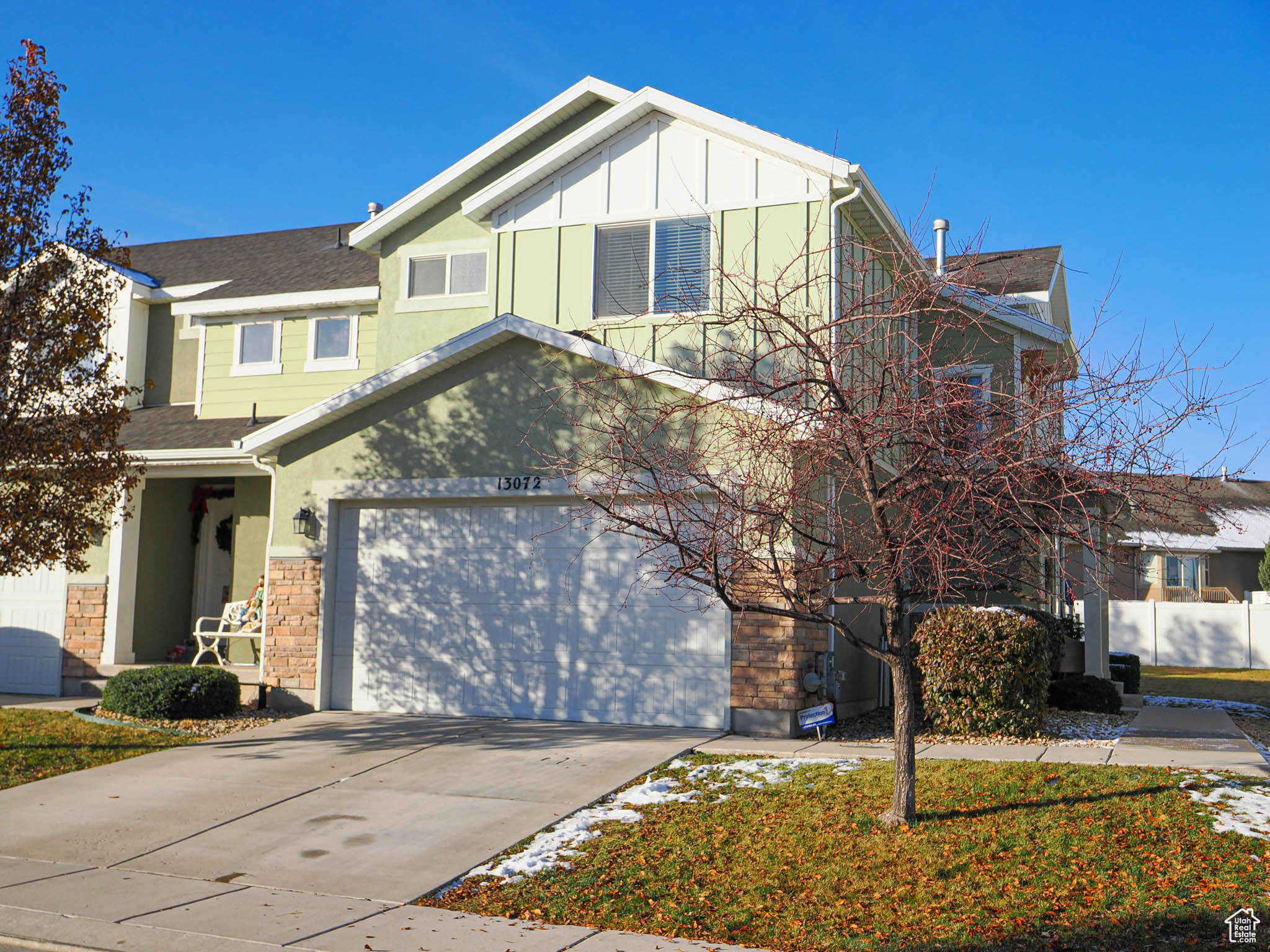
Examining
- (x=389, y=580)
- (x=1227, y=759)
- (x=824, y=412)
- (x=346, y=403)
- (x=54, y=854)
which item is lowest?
(x=54, y=854)

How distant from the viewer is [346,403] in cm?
1325

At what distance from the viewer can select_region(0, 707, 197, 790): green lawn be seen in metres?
10.7

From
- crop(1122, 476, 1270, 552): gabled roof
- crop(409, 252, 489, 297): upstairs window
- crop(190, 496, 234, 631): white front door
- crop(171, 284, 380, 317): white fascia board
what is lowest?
crop(190, 496, 234, 631): white front door

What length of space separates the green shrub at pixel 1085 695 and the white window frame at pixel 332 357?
453 inches

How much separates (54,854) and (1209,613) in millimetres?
29989

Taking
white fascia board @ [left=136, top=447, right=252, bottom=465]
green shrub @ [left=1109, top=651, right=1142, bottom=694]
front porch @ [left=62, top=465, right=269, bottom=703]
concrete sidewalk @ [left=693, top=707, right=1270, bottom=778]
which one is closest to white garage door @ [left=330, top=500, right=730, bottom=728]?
concrete sidewalk @ [left=693, top=707, right=1270, bottom=778]

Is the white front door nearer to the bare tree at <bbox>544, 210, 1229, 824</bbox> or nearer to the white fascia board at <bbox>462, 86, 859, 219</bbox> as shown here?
the white fascia board at <bbox>462, 86, 859, 219</bbox>

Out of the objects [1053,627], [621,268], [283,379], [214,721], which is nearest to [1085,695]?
[1053,627]

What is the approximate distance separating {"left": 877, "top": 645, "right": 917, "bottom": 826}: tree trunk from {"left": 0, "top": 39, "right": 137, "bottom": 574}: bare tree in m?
7.93

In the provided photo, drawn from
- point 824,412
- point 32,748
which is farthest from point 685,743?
point 32,748

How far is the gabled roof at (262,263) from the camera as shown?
59.9ft

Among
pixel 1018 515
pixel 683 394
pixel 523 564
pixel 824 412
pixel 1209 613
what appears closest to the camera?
pixel 824 412

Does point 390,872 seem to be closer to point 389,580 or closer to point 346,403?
point 389,580

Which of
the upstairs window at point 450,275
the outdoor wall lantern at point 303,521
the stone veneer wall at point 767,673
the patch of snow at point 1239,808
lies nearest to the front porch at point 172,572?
the outdoor wall lantern at point 303,521
